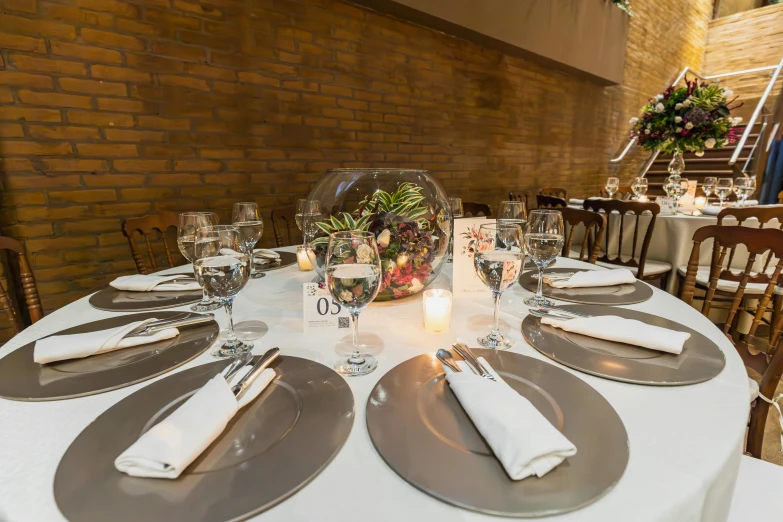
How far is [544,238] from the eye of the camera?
93 centimetres

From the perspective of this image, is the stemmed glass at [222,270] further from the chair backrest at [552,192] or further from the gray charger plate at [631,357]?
the chair backrest at [552,192]

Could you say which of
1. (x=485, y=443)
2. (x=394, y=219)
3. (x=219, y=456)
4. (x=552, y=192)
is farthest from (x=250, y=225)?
(x=552, y=192)

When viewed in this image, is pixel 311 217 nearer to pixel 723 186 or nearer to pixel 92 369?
pixel 92 369

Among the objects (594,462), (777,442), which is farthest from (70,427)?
(777,442)

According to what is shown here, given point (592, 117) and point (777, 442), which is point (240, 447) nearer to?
point (777, 442)

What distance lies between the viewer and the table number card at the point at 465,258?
1.00m

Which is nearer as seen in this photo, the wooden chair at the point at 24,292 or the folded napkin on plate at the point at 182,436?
the folded napkin on plate at the point at 182,436

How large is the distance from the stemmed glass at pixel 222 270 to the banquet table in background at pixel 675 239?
106 inches

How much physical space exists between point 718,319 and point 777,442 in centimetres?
109

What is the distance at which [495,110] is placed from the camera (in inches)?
164

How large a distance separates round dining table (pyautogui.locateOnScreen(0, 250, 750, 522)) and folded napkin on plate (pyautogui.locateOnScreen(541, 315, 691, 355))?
78 millimetres

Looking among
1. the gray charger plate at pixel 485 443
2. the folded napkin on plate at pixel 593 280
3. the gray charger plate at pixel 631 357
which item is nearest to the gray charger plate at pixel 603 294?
the folded napkin on plate at pixel 593 280

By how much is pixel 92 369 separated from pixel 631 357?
2.96 ft

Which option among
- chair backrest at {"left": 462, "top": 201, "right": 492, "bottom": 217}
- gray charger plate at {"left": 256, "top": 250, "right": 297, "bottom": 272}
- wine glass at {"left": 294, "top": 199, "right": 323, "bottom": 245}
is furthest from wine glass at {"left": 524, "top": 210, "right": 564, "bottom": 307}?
chair backrest at {"left": 462, "top": 201, "right": 492, "bottom": 217}
